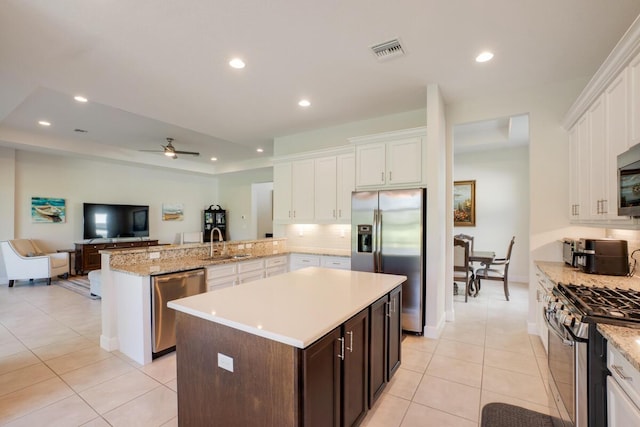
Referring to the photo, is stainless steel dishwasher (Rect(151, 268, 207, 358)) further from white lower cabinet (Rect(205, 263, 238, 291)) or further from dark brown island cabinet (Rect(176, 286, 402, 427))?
dark brown island cabinet (Rect(176, 286, 402, 427))

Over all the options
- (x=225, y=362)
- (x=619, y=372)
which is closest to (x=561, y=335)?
(x=619, y=372)

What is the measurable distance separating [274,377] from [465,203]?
6.57 meters

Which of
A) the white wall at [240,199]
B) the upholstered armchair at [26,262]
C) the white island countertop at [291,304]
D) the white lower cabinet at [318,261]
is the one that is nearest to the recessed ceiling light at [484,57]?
the white island countertop at [291,304]

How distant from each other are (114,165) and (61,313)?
4645 millimetres

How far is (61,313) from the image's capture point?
432cm

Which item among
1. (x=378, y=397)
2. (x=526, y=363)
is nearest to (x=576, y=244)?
(x=526, y=363)

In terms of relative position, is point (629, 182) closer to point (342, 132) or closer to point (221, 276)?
point (342, 132)

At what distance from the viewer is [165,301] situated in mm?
2947

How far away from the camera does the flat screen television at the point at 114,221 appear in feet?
23.3

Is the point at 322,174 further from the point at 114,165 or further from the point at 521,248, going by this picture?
the point at 114,165

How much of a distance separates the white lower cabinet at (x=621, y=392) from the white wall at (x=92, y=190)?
9.30 m

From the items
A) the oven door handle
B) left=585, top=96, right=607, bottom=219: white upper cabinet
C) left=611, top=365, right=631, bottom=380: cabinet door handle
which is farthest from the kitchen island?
left=585, top=96, right=607, bottom=219: white upper cabinet

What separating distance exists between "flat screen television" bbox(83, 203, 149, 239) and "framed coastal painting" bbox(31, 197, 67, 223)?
1.41 ft

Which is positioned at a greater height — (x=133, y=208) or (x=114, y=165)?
(x=114, y=165)
